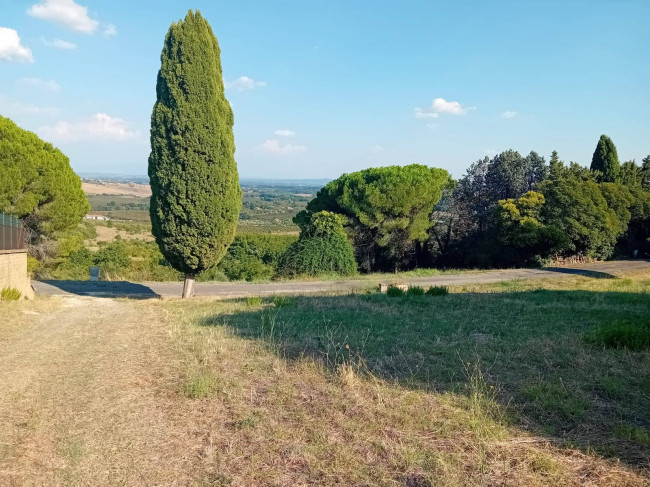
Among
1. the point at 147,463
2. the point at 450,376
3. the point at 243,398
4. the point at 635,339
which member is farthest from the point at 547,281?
the point at 147,463

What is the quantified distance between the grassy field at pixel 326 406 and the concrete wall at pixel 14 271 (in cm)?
532

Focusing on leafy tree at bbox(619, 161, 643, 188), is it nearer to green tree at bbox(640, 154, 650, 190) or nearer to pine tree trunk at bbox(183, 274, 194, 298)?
green tree at bbox(640, 154, 650, 190)

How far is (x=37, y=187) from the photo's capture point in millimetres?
20156

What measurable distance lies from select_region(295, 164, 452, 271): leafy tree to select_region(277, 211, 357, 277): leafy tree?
3.65m

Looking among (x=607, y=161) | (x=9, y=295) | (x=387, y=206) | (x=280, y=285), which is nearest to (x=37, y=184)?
(x=9, y=295)

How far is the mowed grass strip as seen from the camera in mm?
3131

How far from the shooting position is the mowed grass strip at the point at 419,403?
3.13 m

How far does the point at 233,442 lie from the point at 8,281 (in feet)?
37.8

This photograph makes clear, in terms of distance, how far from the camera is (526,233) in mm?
26562

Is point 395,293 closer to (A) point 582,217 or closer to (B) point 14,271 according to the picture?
(B) point 14,271

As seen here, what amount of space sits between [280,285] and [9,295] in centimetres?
983

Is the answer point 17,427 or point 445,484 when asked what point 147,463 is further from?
point 445,484

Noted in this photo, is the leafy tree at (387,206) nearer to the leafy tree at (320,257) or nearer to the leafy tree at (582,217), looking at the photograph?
the leafy tree at (320,257)

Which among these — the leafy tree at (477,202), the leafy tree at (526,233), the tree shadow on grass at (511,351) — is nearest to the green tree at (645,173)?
the leafy tree at (477,202)
